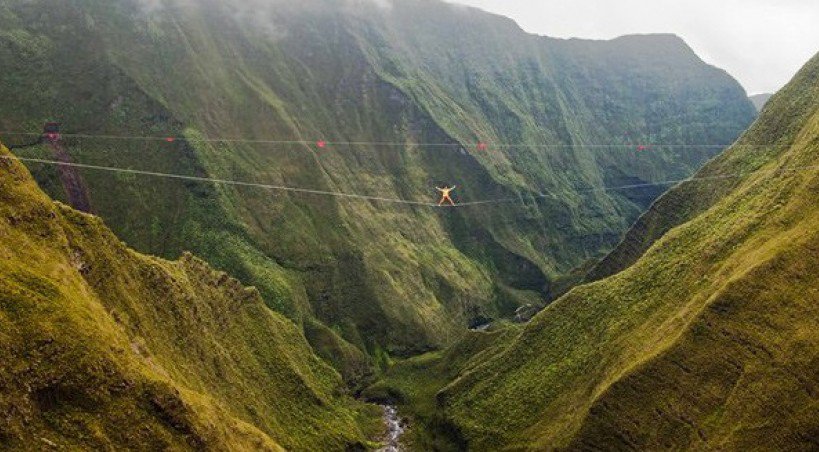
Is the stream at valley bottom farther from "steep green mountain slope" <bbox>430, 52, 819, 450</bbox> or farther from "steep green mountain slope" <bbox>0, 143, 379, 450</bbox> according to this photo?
"steep green mountain slope" <bbox>430, 52, 819, 450</bbox>

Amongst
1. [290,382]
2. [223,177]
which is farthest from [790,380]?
[223,177]

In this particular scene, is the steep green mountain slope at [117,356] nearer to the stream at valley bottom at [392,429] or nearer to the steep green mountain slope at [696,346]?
the stream at valley bottom at [392,429]

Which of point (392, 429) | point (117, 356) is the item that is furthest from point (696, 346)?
point (117, 356)

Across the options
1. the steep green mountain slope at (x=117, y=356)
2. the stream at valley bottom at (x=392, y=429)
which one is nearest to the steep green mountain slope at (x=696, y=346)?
the stream at valley bottom at (x=392, y=429)

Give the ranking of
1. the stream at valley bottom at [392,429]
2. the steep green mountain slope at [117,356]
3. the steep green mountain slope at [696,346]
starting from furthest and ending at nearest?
the stream at valley bottom at [392,429] → the steep green mountain slope at [696,346] → the steep green mountain slope at [117,356]

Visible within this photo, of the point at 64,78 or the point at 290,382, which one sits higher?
the point at 64,78

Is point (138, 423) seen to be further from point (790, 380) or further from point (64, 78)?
point (64, 78)

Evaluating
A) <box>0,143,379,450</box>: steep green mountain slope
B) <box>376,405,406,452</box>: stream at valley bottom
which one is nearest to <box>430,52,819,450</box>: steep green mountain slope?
<box>376,405,406,452</box>: stream at valley bottom
